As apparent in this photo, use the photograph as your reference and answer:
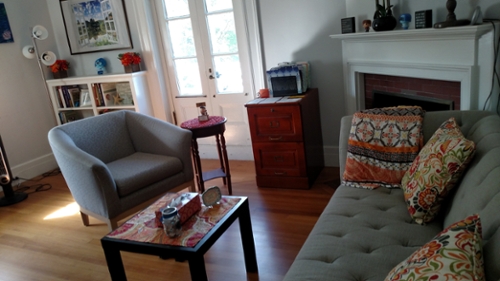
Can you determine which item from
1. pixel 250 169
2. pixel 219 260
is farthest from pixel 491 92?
pixel 250 169

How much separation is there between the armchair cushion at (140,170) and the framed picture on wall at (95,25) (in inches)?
66.3

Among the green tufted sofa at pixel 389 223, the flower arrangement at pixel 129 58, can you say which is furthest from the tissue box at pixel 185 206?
the flower arrangement at pixel 129 58

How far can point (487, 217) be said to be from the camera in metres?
1.18

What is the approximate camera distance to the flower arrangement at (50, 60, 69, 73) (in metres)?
4.40

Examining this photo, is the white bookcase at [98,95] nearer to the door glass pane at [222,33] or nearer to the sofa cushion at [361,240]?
the door glass pane at [222,33]

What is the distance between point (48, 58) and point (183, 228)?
10.9 ft

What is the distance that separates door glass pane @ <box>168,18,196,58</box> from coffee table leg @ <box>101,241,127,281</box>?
252 centimetres

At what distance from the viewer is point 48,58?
13.9 feet

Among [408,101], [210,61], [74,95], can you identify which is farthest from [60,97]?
[408,101]

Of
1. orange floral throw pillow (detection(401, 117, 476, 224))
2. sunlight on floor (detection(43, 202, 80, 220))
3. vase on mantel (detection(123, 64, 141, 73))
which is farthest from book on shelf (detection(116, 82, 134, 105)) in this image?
orange floral throw pillow (detection(401, 117, 476, 224))

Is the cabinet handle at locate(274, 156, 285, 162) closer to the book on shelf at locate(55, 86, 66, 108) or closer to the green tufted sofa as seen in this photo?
the green tufted sofa

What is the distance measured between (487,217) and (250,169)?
108 inches

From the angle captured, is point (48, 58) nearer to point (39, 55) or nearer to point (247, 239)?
point (39, 55)

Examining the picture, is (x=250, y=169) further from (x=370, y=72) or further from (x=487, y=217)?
(x=487, y=217)
